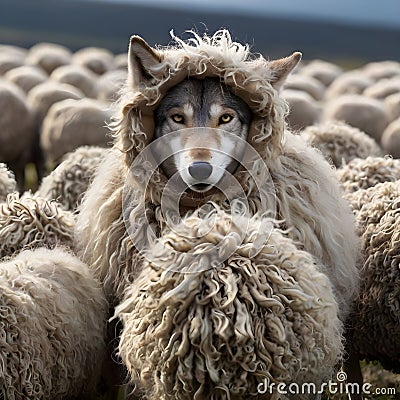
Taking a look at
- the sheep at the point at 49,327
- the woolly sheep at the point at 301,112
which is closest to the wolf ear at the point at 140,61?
the sheep at the point at 49,327

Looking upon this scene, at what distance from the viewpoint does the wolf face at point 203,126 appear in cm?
408

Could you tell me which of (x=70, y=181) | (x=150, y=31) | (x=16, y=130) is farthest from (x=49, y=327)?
(x=150, y=31)

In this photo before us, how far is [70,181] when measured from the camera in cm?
623

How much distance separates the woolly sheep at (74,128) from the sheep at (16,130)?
71 centimetres

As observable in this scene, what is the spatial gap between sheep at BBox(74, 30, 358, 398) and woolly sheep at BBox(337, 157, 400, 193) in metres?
1.11

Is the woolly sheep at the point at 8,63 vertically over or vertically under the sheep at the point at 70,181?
under

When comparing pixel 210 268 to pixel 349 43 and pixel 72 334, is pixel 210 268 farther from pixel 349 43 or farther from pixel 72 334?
pixel 349 43

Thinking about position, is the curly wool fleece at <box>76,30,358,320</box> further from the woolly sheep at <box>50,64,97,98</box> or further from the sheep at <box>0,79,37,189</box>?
the woolly sheep at <box>50,64,97,98</box>

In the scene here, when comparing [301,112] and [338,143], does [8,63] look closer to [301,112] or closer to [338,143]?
[301,112]

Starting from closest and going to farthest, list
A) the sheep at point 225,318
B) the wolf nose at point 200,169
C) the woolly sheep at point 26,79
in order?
the sheep at point 225,318, the wolf nose at point 200,169, the woolly sheep at point 26,79

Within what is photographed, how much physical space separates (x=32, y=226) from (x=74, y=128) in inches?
185

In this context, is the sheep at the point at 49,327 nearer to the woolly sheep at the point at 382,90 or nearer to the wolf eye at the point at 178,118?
the wolf eye at the point at 178,118

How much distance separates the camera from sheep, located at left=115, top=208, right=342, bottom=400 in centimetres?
329

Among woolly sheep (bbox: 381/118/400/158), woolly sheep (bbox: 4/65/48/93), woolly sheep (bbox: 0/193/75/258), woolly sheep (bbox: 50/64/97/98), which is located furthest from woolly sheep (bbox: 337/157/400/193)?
woolly sheep (bbox: 50/64/97/98)
